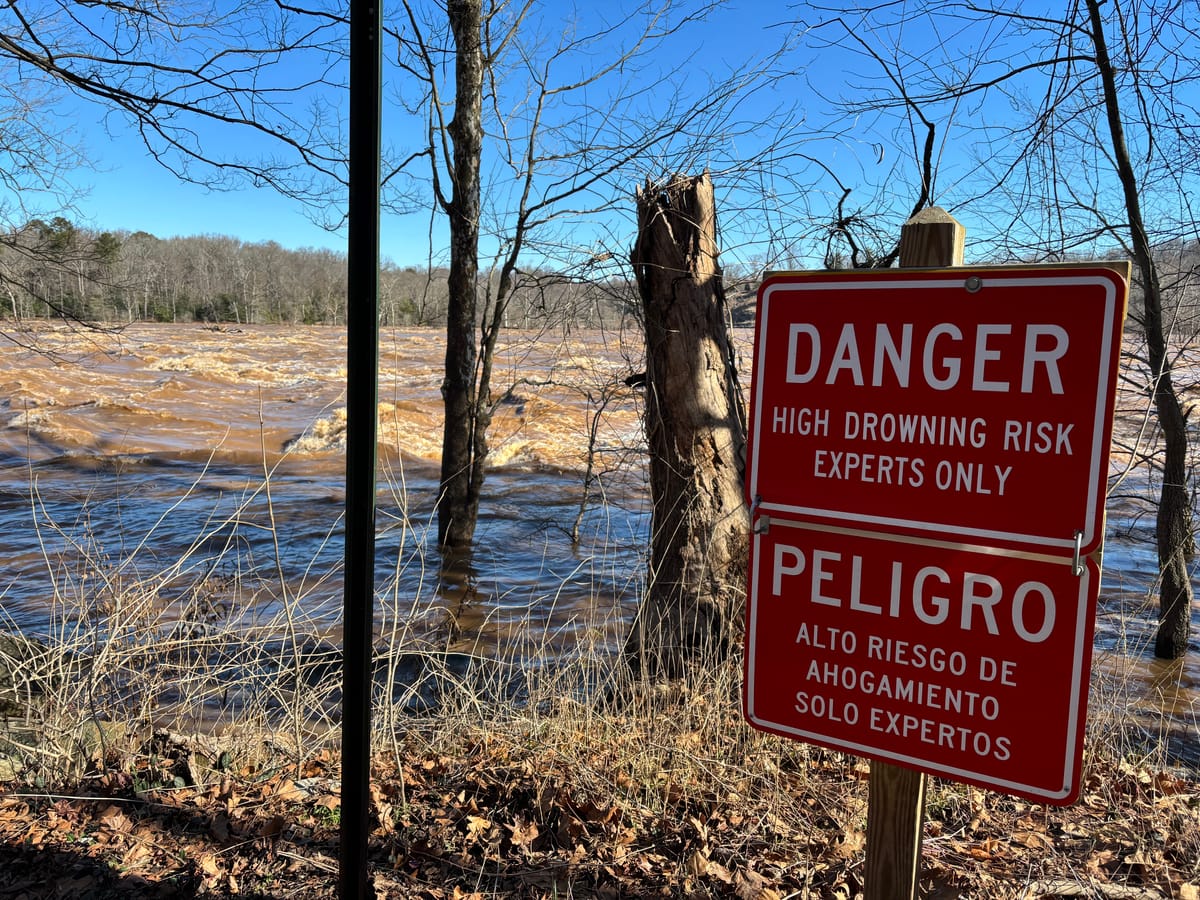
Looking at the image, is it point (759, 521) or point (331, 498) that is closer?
point (759, 521)

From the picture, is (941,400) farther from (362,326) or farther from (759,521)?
(362,326)

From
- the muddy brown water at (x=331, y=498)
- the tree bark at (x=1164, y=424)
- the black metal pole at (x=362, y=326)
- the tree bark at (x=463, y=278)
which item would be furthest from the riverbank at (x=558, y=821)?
the tree bark at (x=463, y=278)

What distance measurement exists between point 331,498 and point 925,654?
48.7 feet

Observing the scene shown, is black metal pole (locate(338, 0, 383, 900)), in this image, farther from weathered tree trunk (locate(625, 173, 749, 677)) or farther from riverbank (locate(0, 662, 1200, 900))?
weathered tree trunk (locate(625, 173, 749, 677))

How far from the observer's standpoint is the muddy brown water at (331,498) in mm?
6328

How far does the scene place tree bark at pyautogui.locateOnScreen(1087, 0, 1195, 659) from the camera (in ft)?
22.5

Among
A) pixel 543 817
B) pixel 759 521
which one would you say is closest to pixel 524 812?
pixel 543 817


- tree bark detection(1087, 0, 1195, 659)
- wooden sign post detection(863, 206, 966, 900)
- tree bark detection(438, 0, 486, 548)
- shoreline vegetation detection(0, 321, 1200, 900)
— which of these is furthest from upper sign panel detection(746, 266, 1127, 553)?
tree bark detection(438, 0, 486, 548)

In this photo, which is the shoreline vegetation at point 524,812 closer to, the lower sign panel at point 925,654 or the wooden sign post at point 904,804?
the wooden sign post at point 904,804

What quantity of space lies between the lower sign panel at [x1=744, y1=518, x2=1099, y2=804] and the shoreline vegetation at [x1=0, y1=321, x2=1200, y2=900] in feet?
3.90

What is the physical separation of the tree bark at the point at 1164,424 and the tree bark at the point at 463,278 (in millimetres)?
6511

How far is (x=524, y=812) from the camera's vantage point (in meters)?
3.04

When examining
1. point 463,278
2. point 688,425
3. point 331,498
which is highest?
point 463,278

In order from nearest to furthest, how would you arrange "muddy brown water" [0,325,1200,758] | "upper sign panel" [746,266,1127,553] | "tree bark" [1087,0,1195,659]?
"upper sign panel" [746,266,1127,553], "muddy brown water" [0,325,1200,758], "tree bark" [1087,0,1195,659]
